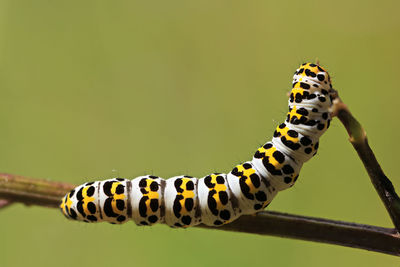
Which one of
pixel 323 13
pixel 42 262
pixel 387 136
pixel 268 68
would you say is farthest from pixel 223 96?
pixel 42 262

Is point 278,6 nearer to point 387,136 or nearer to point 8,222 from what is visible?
point 387,136

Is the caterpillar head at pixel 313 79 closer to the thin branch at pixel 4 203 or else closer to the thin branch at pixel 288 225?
Result: the thin branch at pixel 288 225

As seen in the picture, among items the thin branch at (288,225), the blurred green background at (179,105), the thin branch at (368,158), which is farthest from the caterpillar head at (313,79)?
the blurred green background at (179,105)

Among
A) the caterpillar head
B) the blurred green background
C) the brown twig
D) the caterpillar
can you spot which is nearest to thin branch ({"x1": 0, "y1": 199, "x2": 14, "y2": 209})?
the brown twig

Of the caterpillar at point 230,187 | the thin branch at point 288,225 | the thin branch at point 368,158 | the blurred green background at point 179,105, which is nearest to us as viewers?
the thin branch at point 368,158

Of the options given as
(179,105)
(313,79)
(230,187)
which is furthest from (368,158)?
(179,105)

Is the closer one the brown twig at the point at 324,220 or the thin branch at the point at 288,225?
the brown twig at the point at 324,220

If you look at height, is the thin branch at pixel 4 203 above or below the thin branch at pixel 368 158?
above
